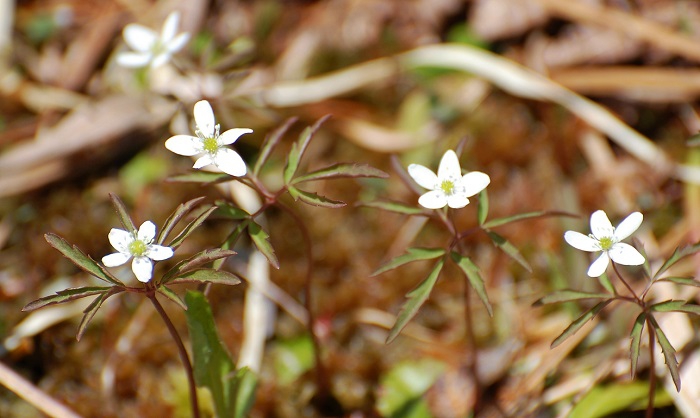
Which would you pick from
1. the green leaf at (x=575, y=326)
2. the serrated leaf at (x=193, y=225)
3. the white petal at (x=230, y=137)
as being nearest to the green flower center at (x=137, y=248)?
the serrated leaf at (x=193, y=225)

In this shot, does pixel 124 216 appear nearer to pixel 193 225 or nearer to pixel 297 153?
pixel 193 225

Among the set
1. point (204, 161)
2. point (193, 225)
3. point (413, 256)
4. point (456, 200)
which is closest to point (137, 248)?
point (193, 225)

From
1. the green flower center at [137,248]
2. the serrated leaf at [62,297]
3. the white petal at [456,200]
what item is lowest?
→ the serrated leaf at [62,297]

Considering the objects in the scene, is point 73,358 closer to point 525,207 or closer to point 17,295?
point 17,295

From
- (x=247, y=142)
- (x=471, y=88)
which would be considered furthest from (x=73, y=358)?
(x=471, y=88)

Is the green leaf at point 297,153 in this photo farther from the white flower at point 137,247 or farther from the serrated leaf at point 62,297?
the serrated leaf at point 62,297

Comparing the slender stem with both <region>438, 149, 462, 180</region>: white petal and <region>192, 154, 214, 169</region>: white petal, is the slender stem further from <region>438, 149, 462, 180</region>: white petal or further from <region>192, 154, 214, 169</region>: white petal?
<region>438, 149, 462, 180</region>: white petal
